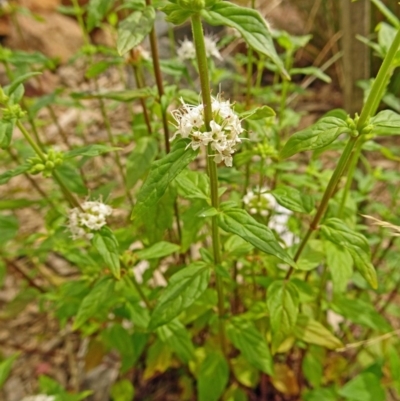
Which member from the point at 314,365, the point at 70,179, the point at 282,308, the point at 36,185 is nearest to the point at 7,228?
the point at 36,185

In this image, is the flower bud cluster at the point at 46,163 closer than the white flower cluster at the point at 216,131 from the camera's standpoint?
No

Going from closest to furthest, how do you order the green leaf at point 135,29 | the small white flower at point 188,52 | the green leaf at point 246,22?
the green leaf at point 246,22
the green leaf at point 135,29
the small white flower at point 188,52

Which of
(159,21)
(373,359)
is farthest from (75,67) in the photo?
(373,359)

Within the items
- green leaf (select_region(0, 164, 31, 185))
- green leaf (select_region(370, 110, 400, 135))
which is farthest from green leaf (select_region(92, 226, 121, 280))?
green leaf (select_region(370, 110, 400, 135))

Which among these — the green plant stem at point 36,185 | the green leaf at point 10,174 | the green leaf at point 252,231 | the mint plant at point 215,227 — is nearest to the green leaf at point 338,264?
the mint plant at point 215,227

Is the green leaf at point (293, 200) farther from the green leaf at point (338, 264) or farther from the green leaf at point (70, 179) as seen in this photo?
the green leaf at point (70, 179)

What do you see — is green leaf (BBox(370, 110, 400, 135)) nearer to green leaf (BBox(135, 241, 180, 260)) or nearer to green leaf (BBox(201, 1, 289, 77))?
green leaf (BBox(201, 1, 289, 77))

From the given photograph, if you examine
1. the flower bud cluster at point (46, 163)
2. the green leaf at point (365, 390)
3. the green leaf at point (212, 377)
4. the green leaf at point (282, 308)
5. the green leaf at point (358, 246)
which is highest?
the flower bud cluster at point (46, 163)
